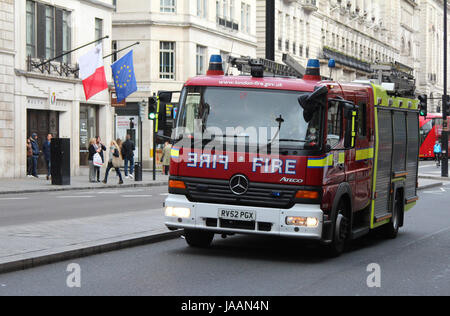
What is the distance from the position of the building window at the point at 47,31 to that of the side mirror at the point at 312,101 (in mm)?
26191

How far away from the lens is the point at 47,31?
37.4m

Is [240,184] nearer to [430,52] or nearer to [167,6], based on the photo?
[167,6]

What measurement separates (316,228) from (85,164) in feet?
98.0

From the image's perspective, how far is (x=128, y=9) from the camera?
51.4m

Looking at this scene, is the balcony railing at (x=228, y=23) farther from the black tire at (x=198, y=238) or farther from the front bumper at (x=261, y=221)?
the front bumper at (x=261, y=221)

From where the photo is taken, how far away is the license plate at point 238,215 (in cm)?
1148

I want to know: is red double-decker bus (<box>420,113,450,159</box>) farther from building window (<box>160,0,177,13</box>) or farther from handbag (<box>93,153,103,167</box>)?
handbag (<box>93,153,103,167</box>)

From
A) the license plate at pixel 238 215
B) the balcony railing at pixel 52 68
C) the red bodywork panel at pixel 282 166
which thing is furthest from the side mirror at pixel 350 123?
the balcony railing at pixel 52 68

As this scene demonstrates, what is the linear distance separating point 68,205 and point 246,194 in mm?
10409

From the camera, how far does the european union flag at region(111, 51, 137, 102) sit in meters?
38.1

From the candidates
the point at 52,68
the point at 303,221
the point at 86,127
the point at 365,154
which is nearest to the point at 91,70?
the point at 52,68

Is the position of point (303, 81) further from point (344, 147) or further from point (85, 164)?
point (85, 164)

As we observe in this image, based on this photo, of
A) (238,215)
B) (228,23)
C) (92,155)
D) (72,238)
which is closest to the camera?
(238,215)

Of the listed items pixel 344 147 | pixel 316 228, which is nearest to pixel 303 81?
pixel 344 147
